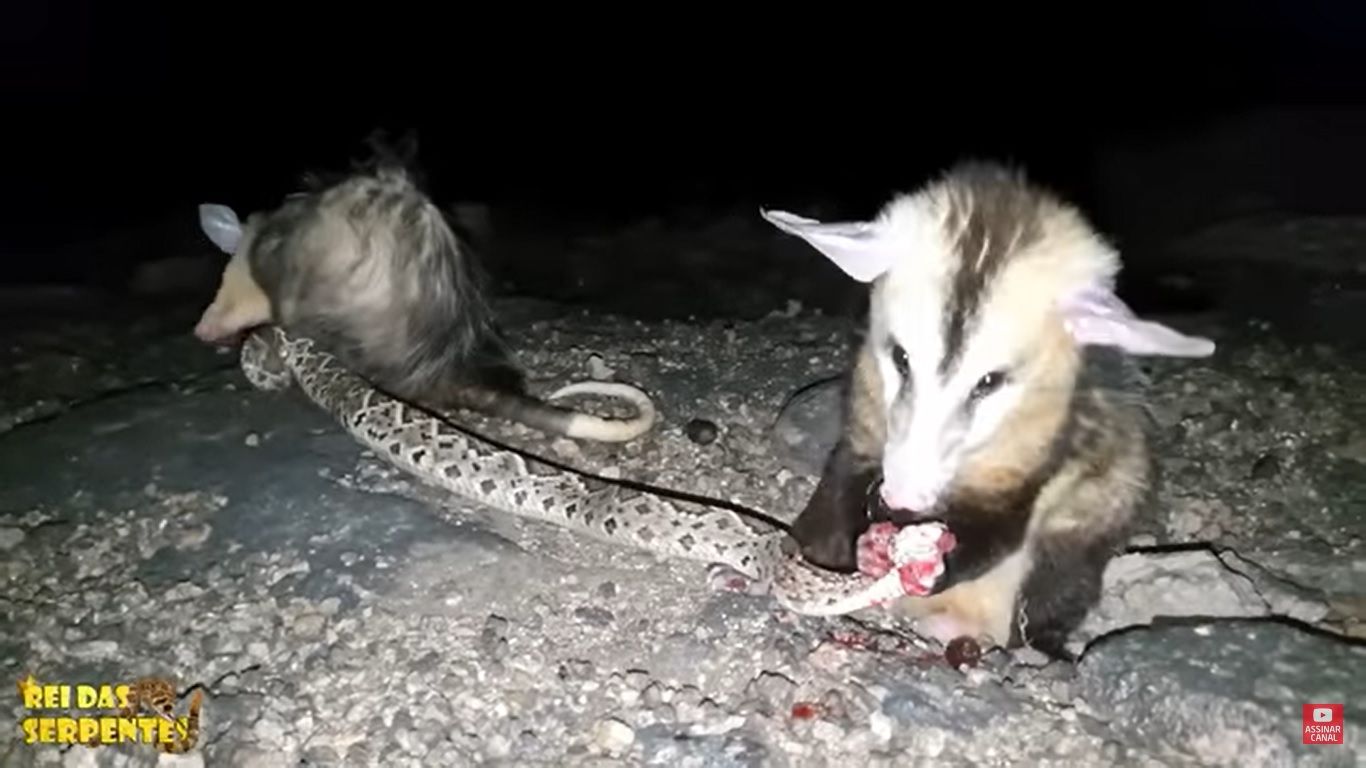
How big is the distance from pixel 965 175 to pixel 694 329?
4366 mm

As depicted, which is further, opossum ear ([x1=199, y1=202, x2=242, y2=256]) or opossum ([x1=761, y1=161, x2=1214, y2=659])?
opossum ear ([x1=199, y1=202, x2=242, y2=256])

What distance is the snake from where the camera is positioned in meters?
4.88

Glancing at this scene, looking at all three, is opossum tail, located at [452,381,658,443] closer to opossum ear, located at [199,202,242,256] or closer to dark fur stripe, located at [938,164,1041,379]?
opossum ear, located at [199,202,242,256]

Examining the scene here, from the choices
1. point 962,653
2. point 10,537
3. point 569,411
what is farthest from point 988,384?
point 10,537

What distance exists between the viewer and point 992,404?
4465 mm

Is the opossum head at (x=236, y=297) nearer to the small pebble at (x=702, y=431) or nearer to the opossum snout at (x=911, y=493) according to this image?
the small pebble at (x=702, y=431)

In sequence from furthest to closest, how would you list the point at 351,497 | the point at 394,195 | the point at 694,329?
1. the point at 694,329
2. the point at 394,195
3. the point at 351,497

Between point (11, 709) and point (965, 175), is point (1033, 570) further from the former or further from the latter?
point (11, 709)

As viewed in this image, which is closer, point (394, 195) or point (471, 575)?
point (471, 575)

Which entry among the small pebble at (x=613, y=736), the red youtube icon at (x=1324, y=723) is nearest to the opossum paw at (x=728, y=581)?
the small pebble at (x=613, y=736)

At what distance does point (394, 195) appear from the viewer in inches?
295

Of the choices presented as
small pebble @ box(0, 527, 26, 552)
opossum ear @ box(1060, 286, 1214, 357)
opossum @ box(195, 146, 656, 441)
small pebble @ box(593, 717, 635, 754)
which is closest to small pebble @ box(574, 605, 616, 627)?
small pebble @ box(593, 717, 635, 754)

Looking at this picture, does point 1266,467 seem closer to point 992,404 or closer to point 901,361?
point 992,404

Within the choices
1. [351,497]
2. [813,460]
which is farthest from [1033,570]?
[351,497]
